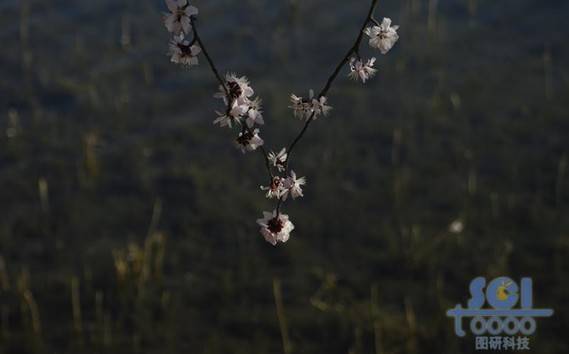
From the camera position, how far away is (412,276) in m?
4.04

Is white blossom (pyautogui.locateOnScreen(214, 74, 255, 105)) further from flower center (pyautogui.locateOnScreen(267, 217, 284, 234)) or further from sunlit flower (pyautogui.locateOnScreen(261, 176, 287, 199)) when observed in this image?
flower center (pyautogui.locateOnScreen(267, 217, 284, 234))

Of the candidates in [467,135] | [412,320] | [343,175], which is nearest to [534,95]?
[467,135]

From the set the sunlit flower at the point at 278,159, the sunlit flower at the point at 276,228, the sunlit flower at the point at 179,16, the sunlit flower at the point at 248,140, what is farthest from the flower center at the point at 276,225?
the sunlit flower at the point at 179,16

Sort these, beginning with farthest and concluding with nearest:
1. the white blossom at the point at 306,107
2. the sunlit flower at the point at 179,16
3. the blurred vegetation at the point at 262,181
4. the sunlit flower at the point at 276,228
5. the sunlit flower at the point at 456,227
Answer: the sunlit flower at the point at 456,227 → the blurred vegetation at the point at 262,181 → the sunlit flower at the point at 276,228 → the white blossom at the point at 306,107 → the sunlit flower at the point at 179,16

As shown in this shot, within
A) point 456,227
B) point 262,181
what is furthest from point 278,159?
point 262,181

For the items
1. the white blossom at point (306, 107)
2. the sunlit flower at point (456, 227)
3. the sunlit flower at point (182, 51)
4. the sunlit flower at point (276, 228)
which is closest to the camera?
the sunlit flower at point (182, 51)

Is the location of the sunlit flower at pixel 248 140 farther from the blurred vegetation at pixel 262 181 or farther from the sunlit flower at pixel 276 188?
the blurred vegetation at pixel 262 181

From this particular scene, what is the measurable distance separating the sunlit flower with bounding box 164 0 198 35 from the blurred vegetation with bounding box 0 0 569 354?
7.15ft

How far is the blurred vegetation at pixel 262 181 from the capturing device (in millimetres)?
3846

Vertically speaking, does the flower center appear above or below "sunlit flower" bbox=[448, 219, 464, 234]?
below

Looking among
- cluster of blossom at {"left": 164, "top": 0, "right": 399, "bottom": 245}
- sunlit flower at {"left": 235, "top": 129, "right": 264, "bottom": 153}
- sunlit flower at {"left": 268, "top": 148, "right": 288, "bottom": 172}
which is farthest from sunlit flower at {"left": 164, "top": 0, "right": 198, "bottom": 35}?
sunlit flower at {"left": 268, "top": 148, "right": 288, "bottom": 172}

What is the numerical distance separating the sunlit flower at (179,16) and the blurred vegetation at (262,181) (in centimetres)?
218

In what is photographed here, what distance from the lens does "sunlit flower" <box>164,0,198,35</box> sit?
1792 mm

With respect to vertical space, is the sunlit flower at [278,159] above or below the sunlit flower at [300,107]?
below
